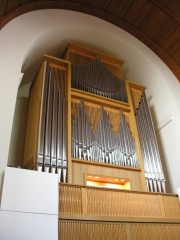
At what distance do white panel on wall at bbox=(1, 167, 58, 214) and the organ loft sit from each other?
228 millimetres

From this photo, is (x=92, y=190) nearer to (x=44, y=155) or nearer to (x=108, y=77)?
(x=44, y=155)

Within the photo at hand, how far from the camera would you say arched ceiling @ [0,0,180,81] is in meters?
6.56

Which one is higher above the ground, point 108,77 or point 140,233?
point 108,77

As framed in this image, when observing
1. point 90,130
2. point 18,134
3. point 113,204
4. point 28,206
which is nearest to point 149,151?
point 90,130

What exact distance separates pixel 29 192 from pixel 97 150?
5.82ft

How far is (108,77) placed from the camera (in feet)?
21.5

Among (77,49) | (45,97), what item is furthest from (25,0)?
(45,97)

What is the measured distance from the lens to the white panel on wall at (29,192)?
3.48 meters

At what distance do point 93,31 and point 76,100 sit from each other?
6.87 feet

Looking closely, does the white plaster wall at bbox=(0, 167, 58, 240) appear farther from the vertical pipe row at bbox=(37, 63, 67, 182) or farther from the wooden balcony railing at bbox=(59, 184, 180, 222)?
the vertical pipe row at bbox=(37, 63, 67, 182)

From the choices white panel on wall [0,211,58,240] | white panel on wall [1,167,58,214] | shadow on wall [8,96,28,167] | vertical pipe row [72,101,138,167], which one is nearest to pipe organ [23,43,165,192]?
vertical pipe row [72,101,138,167]

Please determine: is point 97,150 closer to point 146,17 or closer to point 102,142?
point 102,142

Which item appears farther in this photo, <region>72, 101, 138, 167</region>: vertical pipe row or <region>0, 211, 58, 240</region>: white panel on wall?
<region>72, 101, 138, 167</region>: vertical pipe row

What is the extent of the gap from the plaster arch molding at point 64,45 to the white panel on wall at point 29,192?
1.19 m
